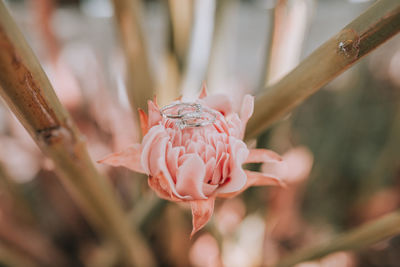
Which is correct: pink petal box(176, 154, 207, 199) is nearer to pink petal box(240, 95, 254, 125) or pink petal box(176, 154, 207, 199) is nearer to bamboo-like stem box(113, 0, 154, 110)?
pink petal box(240, 95, 254, 125)

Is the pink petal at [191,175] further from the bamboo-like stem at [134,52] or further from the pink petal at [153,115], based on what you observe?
the bamboo-like stem at [134,52]

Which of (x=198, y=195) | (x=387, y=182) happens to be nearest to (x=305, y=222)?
(x=387, y=182)

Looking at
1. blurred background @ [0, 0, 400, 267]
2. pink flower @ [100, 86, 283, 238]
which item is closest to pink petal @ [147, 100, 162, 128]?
pink flower @ [100, 86, 283, 238]

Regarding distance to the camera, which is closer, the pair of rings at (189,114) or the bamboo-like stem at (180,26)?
the pair of rings at (189,114)

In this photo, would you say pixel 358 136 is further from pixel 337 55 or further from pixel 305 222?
pixel 337 55

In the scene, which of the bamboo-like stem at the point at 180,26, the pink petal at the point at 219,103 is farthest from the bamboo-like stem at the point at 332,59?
the bamboo-like stem at the point at 180,26

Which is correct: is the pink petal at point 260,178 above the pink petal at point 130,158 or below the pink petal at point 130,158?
below

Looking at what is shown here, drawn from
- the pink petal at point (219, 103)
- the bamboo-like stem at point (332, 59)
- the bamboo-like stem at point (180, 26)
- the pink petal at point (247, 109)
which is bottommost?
the pink petal at point (247, 109)
